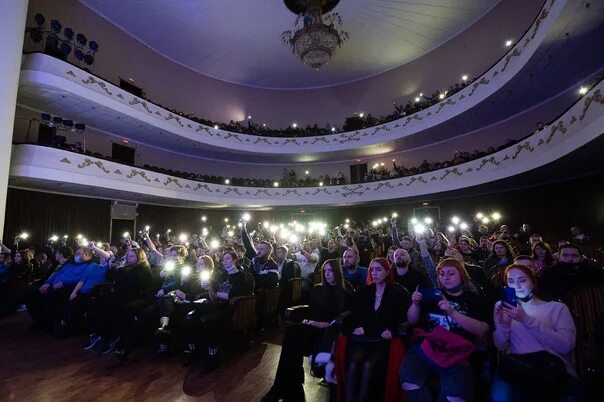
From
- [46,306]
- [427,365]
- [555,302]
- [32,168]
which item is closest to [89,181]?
[32,168]

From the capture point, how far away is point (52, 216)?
10773mm

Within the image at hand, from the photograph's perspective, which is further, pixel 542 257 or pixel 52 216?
pixel 52 216

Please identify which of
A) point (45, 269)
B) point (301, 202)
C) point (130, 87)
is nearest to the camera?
point (45, 269)

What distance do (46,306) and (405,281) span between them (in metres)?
5.63

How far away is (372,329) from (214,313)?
81.2 inches

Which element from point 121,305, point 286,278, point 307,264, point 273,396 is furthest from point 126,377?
point 307,264

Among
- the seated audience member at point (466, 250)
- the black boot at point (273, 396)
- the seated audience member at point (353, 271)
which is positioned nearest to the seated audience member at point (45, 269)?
the black boot at point (273, 396)

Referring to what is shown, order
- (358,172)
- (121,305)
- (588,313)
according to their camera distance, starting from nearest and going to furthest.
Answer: (588,313)
(121,305)
(358,172)

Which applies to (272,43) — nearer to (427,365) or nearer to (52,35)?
(52,35)

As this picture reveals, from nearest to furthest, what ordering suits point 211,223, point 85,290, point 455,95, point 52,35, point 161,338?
point 161,338
point 85,290
point 52,35
point 455,95
point 211,223

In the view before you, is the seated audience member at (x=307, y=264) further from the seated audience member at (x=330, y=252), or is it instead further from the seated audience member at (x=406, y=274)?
the seated audience member at (x=406, y=274)

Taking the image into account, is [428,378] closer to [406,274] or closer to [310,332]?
[310,332]

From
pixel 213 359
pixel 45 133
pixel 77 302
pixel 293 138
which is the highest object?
pixel 293 138

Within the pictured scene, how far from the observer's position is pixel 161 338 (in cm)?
391
